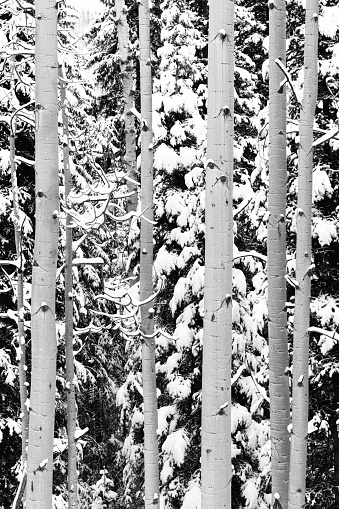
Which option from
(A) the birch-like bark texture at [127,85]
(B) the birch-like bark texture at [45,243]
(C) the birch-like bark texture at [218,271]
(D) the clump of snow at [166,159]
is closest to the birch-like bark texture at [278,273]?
(C) the birch-like bark texture at [218,271]

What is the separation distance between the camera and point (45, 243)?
4.12 m

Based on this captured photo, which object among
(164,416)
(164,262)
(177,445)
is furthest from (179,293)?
(177,445)

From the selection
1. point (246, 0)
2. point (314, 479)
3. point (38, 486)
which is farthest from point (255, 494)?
point (246, 0)

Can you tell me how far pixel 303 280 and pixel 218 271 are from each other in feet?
6.49

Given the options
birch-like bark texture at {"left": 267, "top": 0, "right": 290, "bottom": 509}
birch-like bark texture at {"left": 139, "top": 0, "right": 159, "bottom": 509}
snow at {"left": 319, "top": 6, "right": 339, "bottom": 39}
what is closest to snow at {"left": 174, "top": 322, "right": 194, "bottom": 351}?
birch-like bark texture at {"left": 139, "top": 0, "right": 159, "bottom": 509}

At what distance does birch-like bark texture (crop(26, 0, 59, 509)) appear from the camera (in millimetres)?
4066

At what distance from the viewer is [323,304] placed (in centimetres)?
910

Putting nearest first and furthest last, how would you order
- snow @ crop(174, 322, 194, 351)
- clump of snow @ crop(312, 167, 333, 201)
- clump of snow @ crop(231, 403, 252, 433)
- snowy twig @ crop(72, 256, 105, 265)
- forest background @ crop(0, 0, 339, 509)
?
snowy twig @ crop(72, 256, 105, 265) → clump of snow @ crop(312, 167, 333, 201) → forest background @ crop(0, 0, 339, 509) → clump of snow @ crop(231, 403, 252, 433) → snow @ crop(174, 322, 194, 351)

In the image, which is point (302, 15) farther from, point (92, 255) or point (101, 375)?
point (101, 375)

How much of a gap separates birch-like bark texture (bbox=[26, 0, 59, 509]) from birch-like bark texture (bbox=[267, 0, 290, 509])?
2.60 m

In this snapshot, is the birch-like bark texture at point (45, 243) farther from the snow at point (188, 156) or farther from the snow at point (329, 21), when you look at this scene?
the snow at point (188, 156)

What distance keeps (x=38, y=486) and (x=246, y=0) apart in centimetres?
1367

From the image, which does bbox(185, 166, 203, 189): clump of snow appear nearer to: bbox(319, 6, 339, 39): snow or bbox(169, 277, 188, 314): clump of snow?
bbox(169, 277, 188, 314): clump of snow

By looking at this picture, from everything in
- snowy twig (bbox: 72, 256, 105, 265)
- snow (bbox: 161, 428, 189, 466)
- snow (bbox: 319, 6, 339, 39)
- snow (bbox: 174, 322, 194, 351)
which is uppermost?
snow (bbox: 319, 6, 339, 39)
